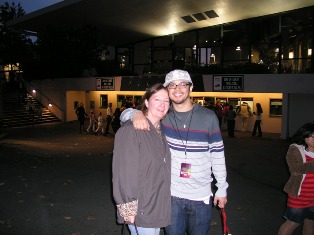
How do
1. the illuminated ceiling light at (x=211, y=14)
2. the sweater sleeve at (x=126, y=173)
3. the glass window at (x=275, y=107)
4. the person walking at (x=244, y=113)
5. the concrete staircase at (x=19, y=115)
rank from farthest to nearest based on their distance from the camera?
the concrete staircase at (x=19, y=115)
the illuminated ceiling light at (x=211, y=14)
the person walking at (x=244, y=113)
the glass window at (x=275, y=107)
the sweater sleeve at (x=126, y=173)

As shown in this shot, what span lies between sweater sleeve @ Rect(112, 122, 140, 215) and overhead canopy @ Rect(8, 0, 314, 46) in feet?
55.3

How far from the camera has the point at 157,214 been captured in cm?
288

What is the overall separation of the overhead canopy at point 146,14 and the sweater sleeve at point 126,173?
16.9m

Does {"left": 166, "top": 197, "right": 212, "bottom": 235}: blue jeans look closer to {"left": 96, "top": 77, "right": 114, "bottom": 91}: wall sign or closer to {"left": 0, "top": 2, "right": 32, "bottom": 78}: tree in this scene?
{"left": 96, "top": 77, "right": 114, "bottom": 91}: wall sign

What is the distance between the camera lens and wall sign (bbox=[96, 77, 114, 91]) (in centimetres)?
2258

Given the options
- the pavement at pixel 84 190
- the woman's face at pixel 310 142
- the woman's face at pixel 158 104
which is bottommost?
the pavement at pixel 84 190

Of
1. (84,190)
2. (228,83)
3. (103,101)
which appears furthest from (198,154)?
(103,101)

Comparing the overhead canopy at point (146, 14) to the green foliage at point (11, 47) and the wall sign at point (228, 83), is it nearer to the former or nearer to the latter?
the wall sign at point (228, 83)

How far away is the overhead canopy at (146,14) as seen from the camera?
60.7 feet

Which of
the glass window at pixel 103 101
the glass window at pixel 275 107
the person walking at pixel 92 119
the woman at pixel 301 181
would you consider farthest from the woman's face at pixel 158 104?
the glass window at pixel 103 101

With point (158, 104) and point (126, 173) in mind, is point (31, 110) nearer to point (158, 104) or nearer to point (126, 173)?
point (158, 104)

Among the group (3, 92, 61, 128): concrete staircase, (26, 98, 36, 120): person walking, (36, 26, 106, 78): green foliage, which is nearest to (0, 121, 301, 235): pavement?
(3, 92, 61, 128): concrete staircase

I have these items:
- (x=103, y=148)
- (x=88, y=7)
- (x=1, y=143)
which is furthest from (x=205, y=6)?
(x=1, y=143)

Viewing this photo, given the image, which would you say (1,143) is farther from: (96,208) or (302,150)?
(302,150)
